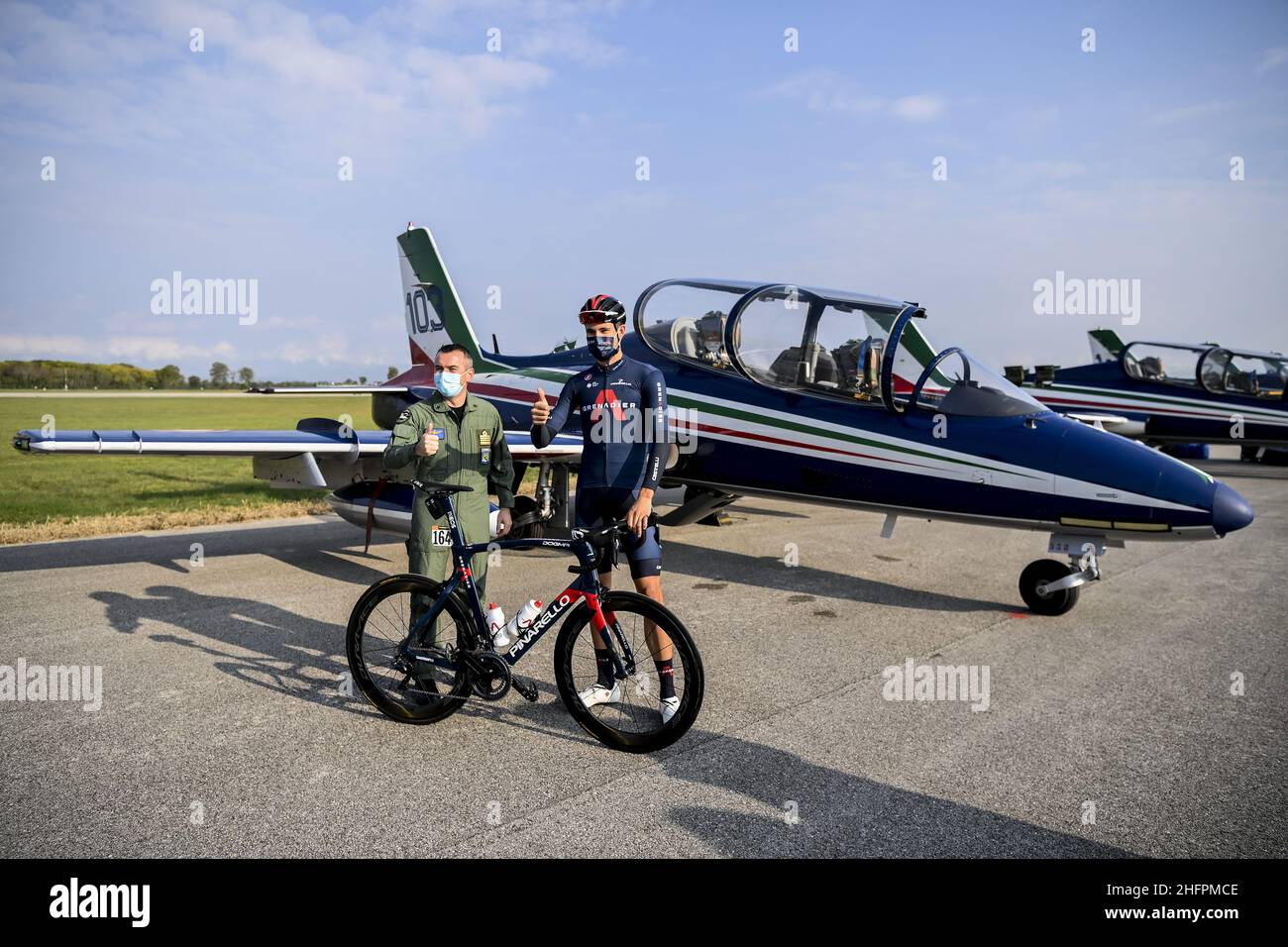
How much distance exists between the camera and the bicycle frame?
375cm

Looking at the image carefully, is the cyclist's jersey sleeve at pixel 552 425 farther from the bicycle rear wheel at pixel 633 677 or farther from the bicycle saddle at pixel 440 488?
the bicycle rear wheel at pixel 633 677

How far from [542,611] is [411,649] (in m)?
0.69

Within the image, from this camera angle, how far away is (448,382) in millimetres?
4117

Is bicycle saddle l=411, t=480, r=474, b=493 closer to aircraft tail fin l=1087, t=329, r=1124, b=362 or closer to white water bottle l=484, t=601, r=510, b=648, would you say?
white water bottle l=484, t=601, r=510, b=648

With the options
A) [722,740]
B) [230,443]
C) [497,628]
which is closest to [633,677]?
[722,740]

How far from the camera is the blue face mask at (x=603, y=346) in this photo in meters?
4.10

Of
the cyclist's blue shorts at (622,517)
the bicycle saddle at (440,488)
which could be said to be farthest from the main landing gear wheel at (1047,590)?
the bicycle saddle at (440,488)

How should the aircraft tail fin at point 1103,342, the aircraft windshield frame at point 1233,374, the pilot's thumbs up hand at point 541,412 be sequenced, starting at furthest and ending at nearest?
the aircraft tail fin at point 1103,342
the aircraft windshield frame at point 1233,374
the pilot's thumbs up hand at point 541,412

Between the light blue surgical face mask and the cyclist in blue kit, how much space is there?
0.45 m

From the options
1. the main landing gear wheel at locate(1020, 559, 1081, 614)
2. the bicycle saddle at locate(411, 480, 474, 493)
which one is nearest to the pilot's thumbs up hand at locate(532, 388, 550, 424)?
the bicycle saddle at locate(411, 480, 474, 493)

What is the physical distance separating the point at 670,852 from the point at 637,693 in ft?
3.83

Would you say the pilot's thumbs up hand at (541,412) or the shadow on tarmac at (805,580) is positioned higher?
the pilot's thumbs up hand at (541,412)

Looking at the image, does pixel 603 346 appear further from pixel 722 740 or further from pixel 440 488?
pixel 722 740
